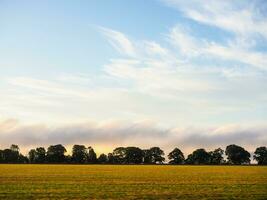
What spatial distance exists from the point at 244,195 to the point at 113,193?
9.30 meters

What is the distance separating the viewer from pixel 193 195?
32.1 m

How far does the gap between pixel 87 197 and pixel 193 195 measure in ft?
25.2

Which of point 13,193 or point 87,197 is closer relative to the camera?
point 87,197

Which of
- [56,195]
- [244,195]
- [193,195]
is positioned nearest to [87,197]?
[56,195]

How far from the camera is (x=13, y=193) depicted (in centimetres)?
3134

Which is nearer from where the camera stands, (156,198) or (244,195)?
(156,198)

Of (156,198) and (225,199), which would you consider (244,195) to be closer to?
(225,199)

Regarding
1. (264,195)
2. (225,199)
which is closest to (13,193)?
(225,199)

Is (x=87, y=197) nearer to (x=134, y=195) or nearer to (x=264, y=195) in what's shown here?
(x=134, y=195)

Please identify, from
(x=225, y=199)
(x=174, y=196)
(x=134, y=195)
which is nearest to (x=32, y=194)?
(x=134, y=195)

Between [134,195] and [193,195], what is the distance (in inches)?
166

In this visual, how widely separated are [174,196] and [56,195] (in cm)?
792

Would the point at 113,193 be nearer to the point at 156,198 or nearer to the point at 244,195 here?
the point at 156,198

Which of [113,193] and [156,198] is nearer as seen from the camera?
[156,198]
